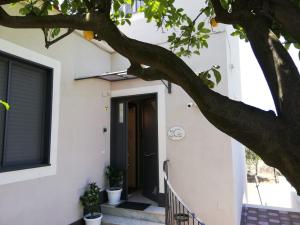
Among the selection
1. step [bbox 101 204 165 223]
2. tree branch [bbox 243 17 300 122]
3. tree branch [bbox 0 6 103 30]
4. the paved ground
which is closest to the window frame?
step [bbox 101 204 165 223]

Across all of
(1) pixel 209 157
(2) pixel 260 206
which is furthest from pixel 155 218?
(2) pixel 260 206

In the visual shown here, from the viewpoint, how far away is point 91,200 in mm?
4574

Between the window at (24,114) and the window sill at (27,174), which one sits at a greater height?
the window at (24,114)

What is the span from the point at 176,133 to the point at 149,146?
1091 mm

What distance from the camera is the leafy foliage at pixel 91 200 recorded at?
179 inches

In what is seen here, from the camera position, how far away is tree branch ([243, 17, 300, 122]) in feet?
3.04

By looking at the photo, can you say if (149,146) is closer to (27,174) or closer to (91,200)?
(91,200)

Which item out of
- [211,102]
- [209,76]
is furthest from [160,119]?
[211,102]


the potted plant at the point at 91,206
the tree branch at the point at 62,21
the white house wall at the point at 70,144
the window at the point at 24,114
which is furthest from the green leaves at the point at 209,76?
the potted plant at the point at 91,206

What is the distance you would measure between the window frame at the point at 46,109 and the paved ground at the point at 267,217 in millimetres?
4122

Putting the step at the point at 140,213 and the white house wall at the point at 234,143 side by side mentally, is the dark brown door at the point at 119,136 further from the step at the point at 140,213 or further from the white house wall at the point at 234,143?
the white house wall at the point at 234,143

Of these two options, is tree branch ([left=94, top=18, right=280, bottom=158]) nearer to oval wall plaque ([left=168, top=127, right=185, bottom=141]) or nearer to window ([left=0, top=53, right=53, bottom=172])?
window ([left=0, top=53, right=53, bottom=172])

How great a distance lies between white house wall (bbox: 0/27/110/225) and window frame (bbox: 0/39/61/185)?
0.09 meters

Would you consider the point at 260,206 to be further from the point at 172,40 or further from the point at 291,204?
the point at 172,40
